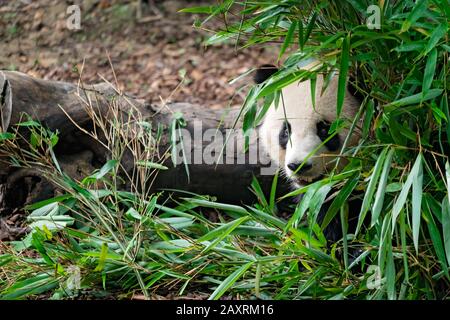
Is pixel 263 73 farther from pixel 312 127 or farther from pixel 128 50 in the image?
pixel 128 50

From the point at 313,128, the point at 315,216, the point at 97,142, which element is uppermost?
the point at 313,128

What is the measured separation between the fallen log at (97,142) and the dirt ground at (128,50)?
4.78ft

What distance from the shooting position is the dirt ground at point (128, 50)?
5.91 metres

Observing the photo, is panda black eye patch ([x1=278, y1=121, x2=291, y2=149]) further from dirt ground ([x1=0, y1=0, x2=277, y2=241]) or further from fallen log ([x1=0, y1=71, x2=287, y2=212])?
dirt ground ([x1=0, y1=0, x2=277, y2=241])

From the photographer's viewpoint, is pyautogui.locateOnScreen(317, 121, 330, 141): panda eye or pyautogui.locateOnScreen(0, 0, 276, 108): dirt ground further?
pyautogui.locateOnScreen(0, 0, 276, 108): dirt ground

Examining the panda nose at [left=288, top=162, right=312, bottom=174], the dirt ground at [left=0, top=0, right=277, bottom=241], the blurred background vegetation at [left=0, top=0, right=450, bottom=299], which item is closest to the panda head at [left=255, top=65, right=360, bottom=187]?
the panda nose at [left=288, top=162, right=312, bottom=174]

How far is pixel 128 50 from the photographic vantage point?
6.36 meters

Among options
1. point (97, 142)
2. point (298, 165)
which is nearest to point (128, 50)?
point (97, 142)

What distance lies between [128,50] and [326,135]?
10.6ft

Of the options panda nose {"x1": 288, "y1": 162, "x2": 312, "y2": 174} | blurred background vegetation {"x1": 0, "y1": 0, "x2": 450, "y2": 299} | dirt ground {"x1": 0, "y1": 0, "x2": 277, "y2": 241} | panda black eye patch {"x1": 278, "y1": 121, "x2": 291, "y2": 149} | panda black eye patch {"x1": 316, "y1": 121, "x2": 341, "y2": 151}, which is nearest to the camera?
blurred background vegetation {"x1": 0, "y1": 0, "x2": 450, "y2": 299}

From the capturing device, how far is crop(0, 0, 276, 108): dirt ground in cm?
592

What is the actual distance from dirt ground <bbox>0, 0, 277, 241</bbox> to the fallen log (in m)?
1.46

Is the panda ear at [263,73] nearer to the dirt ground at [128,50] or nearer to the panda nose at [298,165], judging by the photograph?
the panda nose at [298,165]

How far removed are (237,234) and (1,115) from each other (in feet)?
4.16
